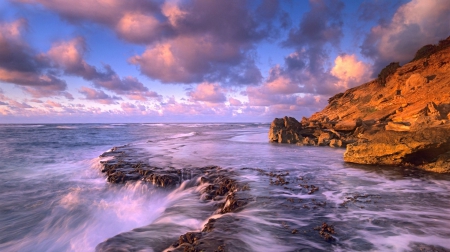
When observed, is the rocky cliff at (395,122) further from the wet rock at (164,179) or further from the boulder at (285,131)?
the wet rock at (164,179)

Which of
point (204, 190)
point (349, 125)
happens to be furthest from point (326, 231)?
point (349, 125)

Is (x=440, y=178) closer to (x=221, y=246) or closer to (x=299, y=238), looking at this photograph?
(x=299, y=238)

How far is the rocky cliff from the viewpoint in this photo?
10.3m

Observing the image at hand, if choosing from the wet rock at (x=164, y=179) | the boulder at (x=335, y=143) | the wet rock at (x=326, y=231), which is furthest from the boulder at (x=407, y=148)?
the wet rock at (x=164, y=179)

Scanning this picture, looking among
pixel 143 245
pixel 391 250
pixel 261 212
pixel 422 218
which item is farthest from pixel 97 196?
pixel 422 218

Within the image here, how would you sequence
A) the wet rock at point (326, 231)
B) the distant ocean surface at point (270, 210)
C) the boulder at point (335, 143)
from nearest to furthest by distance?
1. the wet rock at point (326, 231)
2. the distant ocean surface at point (270, 210)
3. the boulder at point (335, 143)

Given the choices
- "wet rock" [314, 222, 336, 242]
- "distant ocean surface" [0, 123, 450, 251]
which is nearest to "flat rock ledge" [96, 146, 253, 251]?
"distant ocean surface" [0, 123, 450, 251]

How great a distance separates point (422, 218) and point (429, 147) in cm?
601

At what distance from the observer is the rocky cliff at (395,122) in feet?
33.8

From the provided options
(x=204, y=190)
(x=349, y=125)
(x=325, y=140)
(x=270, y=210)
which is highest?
(x=349, y=125)

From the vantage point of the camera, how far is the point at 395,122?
17.8 metres

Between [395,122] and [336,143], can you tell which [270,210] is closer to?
[395,122]

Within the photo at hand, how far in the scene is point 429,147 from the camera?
9.84m

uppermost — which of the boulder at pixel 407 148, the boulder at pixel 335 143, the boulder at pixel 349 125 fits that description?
the boulder at pixel 349 125
